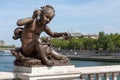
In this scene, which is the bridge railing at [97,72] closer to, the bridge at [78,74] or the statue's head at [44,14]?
the bridge at [78,74]

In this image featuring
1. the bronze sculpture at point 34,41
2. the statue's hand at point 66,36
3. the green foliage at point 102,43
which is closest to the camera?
the bronze sculpture at point 34,41

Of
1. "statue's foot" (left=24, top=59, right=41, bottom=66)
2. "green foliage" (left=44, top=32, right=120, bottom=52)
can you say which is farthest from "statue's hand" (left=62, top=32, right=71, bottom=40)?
"green foliage" (left=44, top=32, right=120, bottom=52)

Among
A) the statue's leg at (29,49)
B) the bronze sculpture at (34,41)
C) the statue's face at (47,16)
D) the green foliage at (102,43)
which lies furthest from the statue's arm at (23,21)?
the green foliage at (102,43)

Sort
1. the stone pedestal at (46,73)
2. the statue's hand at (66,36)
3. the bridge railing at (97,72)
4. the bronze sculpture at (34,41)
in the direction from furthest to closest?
the bridge railing at (97,72) → the statue's hand at (66,36) → the bronze sculpture at (34,41) → the stone pedestal at (46,73)

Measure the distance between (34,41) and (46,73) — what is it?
712 millimetres

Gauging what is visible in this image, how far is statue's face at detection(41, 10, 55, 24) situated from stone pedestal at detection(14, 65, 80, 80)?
0.95 metres

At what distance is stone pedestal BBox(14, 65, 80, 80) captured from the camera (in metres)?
7.64

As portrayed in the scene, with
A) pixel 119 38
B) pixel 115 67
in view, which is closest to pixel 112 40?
pixel 119 38

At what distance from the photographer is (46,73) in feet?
25.7

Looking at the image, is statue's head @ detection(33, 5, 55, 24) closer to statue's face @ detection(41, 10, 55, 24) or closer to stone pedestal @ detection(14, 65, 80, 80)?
statue's face @ detection(41, 10, 55, 24)

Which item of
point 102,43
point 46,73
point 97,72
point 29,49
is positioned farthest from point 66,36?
point 102,43

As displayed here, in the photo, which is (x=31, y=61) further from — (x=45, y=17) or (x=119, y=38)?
(x=119, y=38)

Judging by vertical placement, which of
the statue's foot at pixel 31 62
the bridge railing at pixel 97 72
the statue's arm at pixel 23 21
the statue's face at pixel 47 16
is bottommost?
the bridge railing at pixel 97 72

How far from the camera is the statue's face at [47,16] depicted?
311 inches
